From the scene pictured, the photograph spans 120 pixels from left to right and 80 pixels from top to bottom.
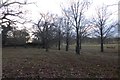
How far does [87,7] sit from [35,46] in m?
37.9

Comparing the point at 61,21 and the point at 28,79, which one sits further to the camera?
the point at 61,21

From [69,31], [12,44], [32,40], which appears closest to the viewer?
[69,31]

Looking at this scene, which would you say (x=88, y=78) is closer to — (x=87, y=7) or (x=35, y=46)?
(x=87, y=7)

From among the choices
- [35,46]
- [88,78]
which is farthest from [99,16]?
[88,78]

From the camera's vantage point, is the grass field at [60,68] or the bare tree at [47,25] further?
the bare tree at [47,25]

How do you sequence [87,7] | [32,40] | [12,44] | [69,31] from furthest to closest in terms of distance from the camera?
[32,40]
[12,44]
[69,31]
[87,7]

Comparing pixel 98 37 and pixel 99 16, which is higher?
pixel 99 16

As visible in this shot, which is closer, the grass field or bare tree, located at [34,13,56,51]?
the grass field

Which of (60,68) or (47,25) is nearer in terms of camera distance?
(60,68)

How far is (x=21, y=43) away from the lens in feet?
255

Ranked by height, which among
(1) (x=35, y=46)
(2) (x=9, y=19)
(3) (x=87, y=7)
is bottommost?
(1) (x=35, y=46)

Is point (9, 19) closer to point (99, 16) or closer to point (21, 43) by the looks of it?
point (99, 16)

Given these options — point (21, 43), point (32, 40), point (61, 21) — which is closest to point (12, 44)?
point (21, 43)

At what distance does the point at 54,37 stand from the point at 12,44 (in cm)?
1577
